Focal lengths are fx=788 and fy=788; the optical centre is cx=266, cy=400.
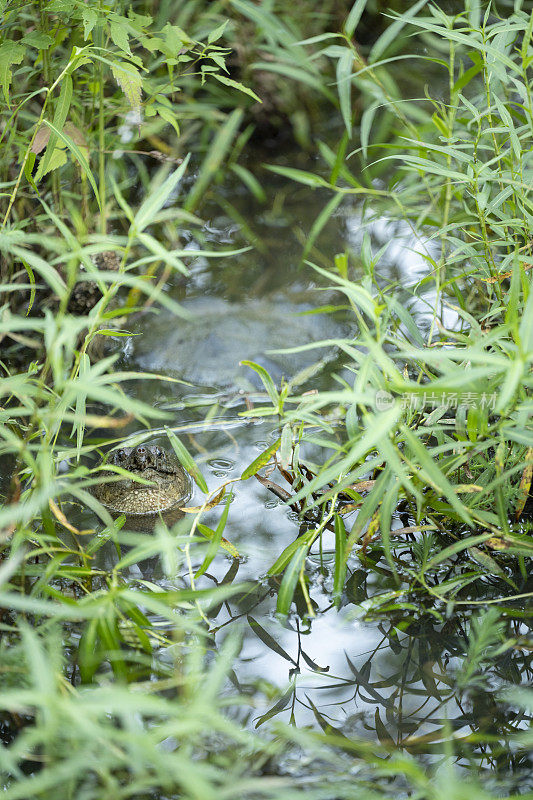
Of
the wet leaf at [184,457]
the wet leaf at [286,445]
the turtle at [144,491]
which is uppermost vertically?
the wet leaf at [286,445]

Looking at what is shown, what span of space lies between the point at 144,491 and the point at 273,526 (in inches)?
15.5

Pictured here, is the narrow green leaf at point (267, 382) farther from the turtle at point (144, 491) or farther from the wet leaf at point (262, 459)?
the turtle at point (144, 491)

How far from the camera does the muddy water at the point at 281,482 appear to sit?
1.54 metres

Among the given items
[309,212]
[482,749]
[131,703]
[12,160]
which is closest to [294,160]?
[309,212]

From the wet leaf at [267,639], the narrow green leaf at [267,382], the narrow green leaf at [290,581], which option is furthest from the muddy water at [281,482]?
the narrow green leaf at [267,382]

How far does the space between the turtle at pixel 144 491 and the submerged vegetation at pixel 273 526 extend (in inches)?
3.6

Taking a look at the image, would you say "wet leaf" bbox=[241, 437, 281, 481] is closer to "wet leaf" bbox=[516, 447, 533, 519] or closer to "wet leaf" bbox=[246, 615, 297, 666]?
"wet leaf" bbox=[246, 615, 297, 666]

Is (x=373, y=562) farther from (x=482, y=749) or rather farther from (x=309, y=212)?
(x=309, y=212)

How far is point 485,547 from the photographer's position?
70.9 inches

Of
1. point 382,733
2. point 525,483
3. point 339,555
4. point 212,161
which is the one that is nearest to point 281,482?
point 339,555

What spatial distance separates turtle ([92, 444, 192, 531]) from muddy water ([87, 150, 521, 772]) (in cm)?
8

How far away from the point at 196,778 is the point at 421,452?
0.61 metres

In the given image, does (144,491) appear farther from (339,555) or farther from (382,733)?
(382,733)

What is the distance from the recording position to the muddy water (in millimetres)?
1543
